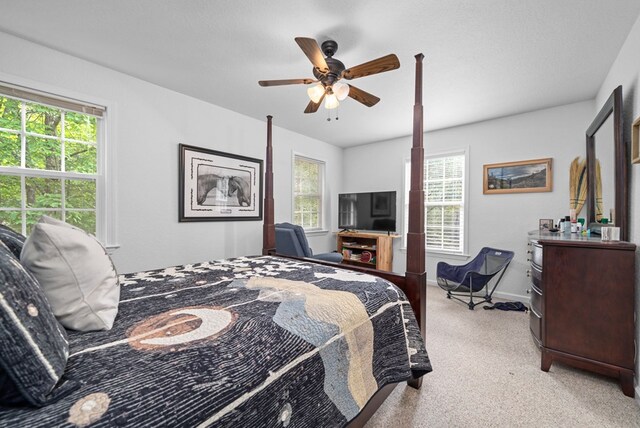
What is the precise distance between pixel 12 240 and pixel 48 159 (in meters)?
1.82

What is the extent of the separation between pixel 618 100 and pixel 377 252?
3.18 metres

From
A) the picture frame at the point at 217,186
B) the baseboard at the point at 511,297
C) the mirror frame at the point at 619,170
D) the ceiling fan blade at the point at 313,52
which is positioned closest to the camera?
the ceiling fan blade at the point at 313,52

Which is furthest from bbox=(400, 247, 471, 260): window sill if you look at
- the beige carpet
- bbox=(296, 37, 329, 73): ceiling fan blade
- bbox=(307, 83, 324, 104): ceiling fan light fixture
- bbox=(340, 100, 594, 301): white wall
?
bbox=(296, 37, 329, 73): ceiling fan blade

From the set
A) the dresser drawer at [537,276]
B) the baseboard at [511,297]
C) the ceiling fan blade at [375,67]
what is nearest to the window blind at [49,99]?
the ceiling fan blade at [375,67]

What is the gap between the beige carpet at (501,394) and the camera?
1.54 meters

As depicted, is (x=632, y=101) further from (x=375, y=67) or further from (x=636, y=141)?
(x=375, y=67)

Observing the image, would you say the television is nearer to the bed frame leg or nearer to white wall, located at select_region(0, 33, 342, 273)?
white wall, located at select_region(0, 33, 342, 273)

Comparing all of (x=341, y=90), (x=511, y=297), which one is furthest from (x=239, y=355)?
(x=511, y=297)

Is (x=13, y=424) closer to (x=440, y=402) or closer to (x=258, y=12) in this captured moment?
(x=440, y=402)

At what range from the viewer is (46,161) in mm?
2344

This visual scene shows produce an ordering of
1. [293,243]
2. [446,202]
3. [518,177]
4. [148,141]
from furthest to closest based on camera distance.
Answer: [446,202]
[518,177]
[293,243]
[148,141]

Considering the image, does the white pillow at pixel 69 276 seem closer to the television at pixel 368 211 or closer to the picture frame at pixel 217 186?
the picture frame at pixel 217 186

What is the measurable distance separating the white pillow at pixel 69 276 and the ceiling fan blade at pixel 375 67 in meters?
1.93

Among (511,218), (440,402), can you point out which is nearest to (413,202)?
(440,402)
